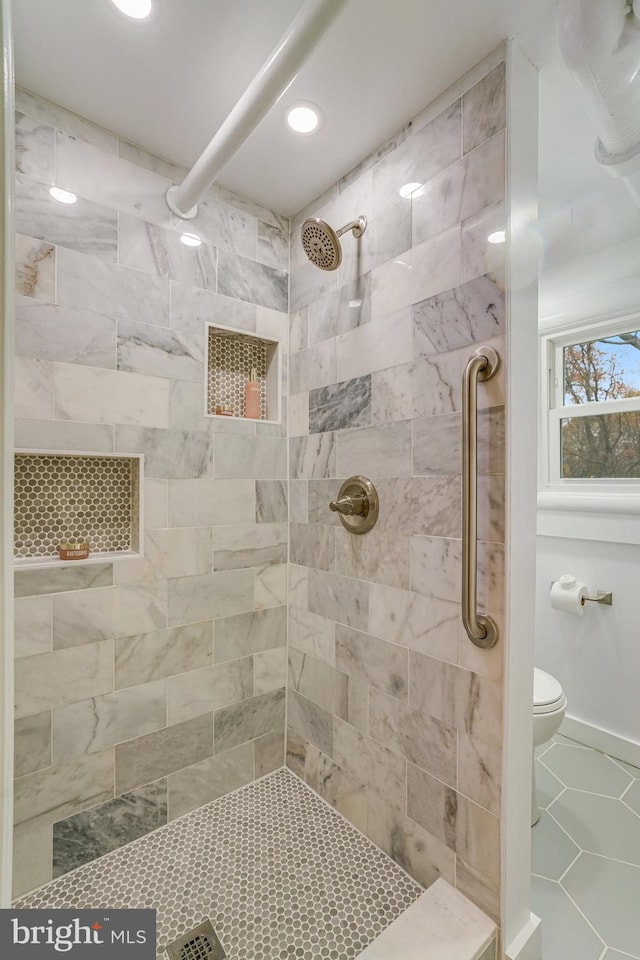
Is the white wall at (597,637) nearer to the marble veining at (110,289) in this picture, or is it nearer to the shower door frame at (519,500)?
the shower door frame at (519,500)

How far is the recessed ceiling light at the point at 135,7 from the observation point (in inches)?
42.7

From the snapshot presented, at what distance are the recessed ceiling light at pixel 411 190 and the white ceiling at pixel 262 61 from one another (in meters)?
A: 0.21

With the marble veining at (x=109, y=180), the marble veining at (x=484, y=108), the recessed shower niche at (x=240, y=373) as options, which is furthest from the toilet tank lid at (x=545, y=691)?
the marble veining at (x=109, y=180)

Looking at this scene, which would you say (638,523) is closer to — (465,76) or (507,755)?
(507,755)

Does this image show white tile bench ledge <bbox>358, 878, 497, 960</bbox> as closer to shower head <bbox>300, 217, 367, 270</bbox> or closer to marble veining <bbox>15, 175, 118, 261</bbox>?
shower head <bbox>300, 217, 367, 270</bbox>

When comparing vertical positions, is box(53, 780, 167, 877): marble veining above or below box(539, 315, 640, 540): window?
below

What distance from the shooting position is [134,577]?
1510mm

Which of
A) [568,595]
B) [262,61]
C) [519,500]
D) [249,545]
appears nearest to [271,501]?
[249,545]

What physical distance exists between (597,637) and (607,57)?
213cm

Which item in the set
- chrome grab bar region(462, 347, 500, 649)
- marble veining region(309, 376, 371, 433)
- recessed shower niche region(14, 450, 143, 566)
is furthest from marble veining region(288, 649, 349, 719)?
marble veining region(309, 376, 371, 433)

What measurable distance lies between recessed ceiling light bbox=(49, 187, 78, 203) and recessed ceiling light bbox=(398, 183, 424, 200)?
1.02 meters

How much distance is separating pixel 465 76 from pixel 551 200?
0.82 m

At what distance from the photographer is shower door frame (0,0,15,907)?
389 millimetres

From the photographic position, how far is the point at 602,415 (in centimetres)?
229
